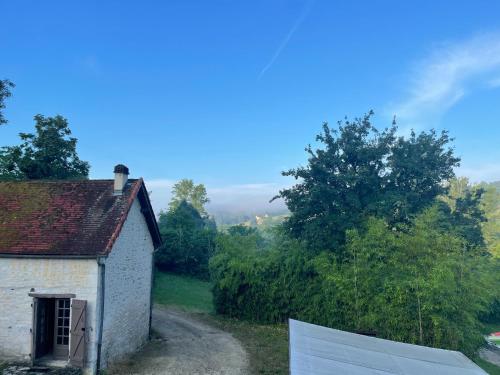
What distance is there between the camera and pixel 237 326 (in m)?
21.3

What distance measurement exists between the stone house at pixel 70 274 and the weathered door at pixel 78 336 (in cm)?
3

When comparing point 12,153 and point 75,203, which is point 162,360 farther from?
point 12,153

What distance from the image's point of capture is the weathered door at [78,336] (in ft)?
39.9

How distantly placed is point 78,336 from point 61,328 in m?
1.52

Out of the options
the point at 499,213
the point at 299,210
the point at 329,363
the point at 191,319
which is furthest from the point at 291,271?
Answer: the point at 499,213

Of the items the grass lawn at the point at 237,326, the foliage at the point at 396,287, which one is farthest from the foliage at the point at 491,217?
the foliage at the point at 396,287

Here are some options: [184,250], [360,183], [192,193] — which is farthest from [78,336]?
[192,193]

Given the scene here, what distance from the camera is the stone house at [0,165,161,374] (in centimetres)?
1241

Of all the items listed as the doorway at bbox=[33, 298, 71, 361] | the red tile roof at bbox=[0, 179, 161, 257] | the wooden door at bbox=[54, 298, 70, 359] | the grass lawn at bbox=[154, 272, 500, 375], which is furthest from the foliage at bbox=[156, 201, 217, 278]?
the wooden door at bbox=[54, 298, 70, 359]

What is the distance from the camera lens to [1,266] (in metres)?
12.8

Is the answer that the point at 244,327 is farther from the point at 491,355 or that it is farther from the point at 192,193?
the point at 192,193

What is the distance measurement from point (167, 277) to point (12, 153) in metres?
17.6

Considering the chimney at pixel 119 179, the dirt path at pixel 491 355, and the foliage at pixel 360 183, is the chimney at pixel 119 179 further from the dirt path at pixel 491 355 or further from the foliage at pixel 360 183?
the dirt path at pixel 491 355

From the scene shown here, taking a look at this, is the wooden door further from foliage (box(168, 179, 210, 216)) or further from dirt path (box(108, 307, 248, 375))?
foliage (box(168, 179, 210, 216))
